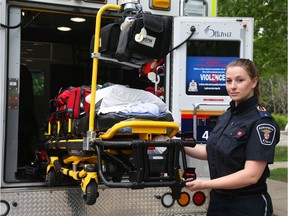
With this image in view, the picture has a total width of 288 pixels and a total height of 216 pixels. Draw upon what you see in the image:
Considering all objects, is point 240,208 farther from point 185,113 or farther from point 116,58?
point 185,113

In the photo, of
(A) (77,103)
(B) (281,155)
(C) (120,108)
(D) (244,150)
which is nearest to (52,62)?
(A) (77,103)

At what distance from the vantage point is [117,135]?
3.18 m

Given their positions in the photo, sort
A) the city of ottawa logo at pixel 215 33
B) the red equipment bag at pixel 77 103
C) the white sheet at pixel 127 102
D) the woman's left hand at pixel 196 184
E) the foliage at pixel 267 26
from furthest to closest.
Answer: the foliage at pixel 267 26 < the city of ottawa logo at pixel 215 33 < the red equipment bag at pixel 77 103 < the white sheet at pixel 127 102 < the woman's left hand at pixel 196 184

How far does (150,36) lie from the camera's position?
3.20 meters

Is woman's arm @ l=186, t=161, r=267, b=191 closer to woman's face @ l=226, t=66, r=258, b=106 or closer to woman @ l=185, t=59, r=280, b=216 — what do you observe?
woman @ l=185, t=59, r=280, b=216

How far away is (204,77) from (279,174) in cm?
706

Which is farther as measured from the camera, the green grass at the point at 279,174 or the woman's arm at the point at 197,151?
the green grass at the point at 279,174

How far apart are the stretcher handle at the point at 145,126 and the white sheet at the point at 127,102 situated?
0.48 feet

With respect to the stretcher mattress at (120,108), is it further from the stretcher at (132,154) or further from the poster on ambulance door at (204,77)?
the poster on ambulance door at (204,77)

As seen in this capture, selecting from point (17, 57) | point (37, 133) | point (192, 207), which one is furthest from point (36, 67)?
point (192, 207)

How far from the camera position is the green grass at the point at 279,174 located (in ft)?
33.0

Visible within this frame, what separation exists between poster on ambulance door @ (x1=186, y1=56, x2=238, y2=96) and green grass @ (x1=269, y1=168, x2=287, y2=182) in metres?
6.32

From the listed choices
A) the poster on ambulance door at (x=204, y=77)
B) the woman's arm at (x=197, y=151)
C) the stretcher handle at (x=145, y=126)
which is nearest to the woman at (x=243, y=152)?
the woman's arm at (x=197, y=151)

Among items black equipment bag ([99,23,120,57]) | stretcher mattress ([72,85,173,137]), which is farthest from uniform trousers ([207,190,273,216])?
black equipment bag ([99,23,120,57])
